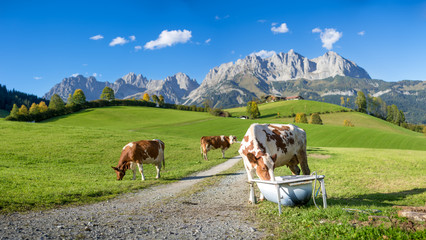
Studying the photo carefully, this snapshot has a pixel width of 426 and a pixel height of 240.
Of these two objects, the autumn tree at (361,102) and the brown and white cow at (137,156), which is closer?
the brown and white cow at (137,156)

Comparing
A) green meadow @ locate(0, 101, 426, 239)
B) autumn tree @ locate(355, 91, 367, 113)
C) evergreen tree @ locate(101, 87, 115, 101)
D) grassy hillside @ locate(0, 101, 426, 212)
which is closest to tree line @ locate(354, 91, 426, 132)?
autumn tree @ locate(355, 91, 367, 113)

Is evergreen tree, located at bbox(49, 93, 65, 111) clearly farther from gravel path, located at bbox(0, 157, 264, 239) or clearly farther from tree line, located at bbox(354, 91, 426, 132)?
tree line, located at bbox(354, 91, 426, 132)

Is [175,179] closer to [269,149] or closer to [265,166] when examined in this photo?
[269,149]

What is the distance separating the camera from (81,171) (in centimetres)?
2030

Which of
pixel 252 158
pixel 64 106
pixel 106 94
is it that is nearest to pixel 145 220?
pixel 252 158

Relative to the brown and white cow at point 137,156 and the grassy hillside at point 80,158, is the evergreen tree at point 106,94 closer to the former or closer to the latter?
the grassy hillside at point 80,158

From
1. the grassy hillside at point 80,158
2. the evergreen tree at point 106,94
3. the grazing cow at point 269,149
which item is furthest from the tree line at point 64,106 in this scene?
the grazing cow at point 269,149

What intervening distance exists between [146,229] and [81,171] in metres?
15.5

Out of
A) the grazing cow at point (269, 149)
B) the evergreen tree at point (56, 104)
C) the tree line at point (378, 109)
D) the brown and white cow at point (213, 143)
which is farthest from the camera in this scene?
the tree line at point (378, 109)

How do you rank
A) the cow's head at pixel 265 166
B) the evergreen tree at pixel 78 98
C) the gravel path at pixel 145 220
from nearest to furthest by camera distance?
the gravel path at pixel 145 220 → the cow's head at pixel 265 166 → the evergreen tree at pixel 78 98

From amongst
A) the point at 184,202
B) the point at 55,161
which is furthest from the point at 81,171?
the point at 184,202

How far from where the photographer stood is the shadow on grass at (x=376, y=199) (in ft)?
34.5

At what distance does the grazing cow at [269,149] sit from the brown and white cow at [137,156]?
9040 mm

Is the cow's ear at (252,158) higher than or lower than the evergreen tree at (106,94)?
lower
